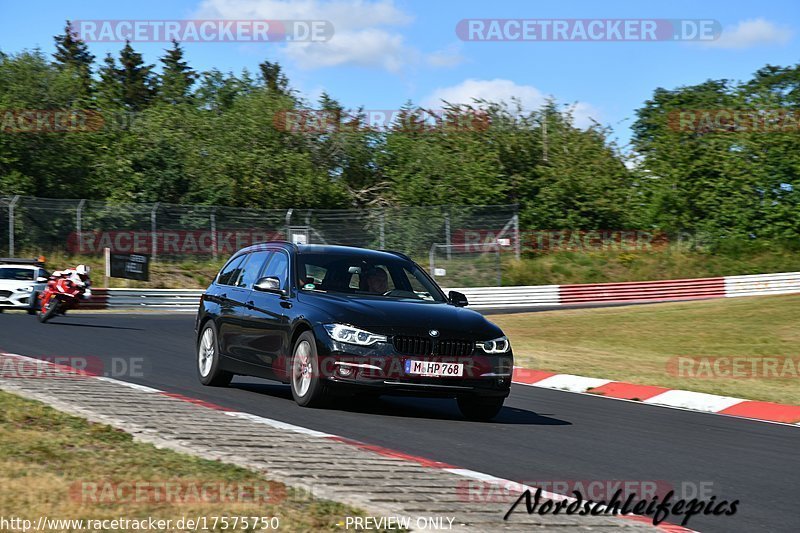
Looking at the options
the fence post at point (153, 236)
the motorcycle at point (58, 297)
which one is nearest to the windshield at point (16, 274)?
the motorcycle at point (58, 297)

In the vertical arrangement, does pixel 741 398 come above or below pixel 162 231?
below

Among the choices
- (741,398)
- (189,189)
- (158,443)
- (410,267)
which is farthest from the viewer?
(189,189)

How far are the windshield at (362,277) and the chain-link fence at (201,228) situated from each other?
25.9 metres

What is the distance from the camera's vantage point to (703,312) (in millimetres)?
31500

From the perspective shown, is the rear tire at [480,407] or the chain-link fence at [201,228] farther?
the chain-link fence at [201,228]

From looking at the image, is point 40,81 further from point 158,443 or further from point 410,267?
point 158,443

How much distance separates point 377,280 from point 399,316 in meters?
1.14

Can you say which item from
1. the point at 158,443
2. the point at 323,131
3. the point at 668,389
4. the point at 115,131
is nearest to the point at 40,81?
the point at 115,131

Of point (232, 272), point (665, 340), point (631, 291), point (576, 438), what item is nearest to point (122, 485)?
point (576, 438)

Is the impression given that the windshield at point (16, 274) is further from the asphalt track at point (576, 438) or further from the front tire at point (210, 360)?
the front tire at point (210, 360)

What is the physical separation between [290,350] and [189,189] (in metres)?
42.2

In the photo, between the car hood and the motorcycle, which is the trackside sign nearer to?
the motorcycle

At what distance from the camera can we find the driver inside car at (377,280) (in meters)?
10.8

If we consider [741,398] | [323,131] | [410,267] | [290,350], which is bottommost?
[741,398]
